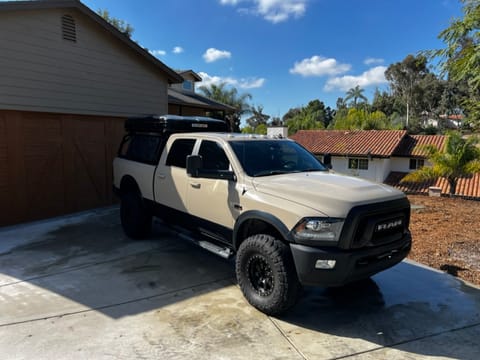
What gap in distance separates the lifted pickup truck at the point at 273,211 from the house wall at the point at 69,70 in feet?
13.2

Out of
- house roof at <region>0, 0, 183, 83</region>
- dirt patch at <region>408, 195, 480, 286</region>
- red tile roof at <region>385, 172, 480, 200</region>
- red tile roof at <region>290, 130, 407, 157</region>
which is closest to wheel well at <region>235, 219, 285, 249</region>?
dirt patch at <region>408, 195, 480, 286</region>

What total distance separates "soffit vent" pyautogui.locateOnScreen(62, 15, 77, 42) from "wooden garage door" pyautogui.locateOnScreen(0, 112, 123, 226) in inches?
76.6

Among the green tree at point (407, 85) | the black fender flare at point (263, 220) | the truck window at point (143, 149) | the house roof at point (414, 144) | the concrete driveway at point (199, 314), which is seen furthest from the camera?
the green tree at point (407, 85)

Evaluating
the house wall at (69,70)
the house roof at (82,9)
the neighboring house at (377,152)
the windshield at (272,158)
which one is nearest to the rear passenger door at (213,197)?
the windshield at (272,158)

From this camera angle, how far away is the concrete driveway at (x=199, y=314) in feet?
10.4

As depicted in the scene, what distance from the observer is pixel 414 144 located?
30.8 meters

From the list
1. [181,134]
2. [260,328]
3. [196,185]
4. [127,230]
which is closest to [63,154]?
[127,230]

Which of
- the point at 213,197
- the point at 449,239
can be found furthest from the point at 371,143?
the point at 213,197

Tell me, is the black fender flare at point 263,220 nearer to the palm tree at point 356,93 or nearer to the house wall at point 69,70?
the house wall at point 69,70

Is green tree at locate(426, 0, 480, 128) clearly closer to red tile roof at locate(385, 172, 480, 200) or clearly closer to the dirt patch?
the dirt patch

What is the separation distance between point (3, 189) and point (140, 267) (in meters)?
4.51

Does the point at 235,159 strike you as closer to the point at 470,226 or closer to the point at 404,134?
the point at 470,226

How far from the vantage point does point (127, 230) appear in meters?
6.48

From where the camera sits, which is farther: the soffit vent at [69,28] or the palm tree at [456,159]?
the palm tree at [456,159]
